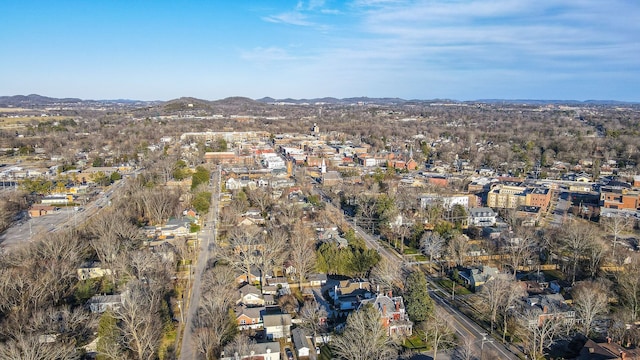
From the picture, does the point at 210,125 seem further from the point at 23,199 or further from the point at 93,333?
the point at 93,333

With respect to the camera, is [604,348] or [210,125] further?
[210,125]

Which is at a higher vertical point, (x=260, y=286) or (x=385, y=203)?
(x=385, y=203)

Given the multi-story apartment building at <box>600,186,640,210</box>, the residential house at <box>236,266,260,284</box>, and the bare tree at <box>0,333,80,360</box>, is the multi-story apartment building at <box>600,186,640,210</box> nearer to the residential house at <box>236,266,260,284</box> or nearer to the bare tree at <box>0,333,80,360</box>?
the residential house at <box>236,266,260,284</box>

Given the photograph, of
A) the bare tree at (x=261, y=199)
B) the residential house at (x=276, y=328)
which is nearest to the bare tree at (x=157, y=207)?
the bare tree at (x=261, y=199)

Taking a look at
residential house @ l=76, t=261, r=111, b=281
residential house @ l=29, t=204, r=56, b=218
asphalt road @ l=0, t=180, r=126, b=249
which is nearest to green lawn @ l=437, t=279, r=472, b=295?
residential house @ l=76, t=261, r=111, b=281

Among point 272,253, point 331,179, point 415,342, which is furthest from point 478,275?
point 331,179

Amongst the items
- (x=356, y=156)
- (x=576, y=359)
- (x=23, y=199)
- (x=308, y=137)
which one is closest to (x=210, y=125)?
(x=308, y=137)
